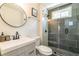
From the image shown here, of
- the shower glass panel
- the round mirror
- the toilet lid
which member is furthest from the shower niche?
the round mirror

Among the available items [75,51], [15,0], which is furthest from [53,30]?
[15,0]

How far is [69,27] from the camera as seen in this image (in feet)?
6.08

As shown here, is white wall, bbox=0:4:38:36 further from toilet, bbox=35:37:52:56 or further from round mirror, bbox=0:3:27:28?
toilet, bbox=35:37:52:56

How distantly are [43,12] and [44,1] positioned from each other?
29 cm

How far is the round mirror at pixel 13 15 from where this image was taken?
3.92ft

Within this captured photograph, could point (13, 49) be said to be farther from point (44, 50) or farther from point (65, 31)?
point (65, 31)

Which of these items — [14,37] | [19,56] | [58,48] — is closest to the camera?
[19,56]

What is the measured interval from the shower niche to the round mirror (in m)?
0.58

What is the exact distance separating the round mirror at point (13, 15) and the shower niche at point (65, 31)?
585 millimetres

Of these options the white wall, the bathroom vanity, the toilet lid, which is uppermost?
the white wall

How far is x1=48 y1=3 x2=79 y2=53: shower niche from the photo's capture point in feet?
5.70

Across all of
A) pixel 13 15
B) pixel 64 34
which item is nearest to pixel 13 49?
pixel 13 15

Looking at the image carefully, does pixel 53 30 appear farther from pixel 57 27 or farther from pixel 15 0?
pixel 15 0

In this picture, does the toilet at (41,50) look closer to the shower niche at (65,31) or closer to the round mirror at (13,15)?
the shower niche at (65,31)
